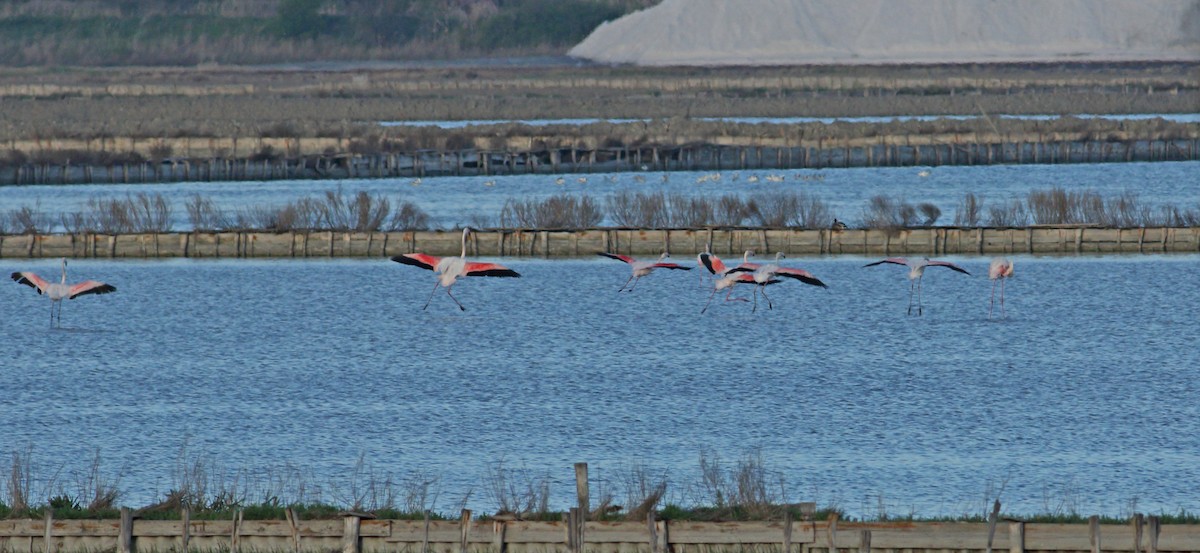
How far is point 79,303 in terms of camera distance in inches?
1957

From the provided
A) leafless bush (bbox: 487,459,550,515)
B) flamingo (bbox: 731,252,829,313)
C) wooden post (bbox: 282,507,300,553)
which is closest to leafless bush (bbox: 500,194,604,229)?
flamingo (bbox: 731,252,829,313)

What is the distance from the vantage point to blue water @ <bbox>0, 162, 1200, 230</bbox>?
65875 millimetres

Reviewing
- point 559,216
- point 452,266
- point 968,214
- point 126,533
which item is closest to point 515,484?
point 126,533

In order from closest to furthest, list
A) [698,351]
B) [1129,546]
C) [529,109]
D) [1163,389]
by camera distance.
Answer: [1129,546] < [1163,389] < [698,351] < [529,109]

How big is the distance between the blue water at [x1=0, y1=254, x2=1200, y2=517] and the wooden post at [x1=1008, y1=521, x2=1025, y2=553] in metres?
3.43

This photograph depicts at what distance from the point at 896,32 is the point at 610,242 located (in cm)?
11118

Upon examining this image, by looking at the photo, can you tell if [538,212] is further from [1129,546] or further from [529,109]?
[529,109]

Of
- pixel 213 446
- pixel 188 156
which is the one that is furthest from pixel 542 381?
pixel 188 156

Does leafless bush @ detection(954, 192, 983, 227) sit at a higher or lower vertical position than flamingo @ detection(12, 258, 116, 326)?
lower

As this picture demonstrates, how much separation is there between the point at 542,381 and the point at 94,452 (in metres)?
9.35

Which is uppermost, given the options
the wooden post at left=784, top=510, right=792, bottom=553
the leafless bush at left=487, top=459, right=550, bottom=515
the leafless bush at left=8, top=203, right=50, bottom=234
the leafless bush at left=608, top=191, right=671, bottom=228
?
the wooden post at left=784, top=510, right=792, bottom=553

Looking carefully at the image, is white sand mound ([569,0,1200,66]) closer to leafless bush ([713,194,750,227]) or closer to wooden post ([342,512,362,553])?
leafless bush ([713,194,750,227])

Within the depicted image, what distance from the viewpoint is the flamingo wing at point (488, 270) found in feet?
119

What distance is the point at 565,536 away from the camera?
1722cm
